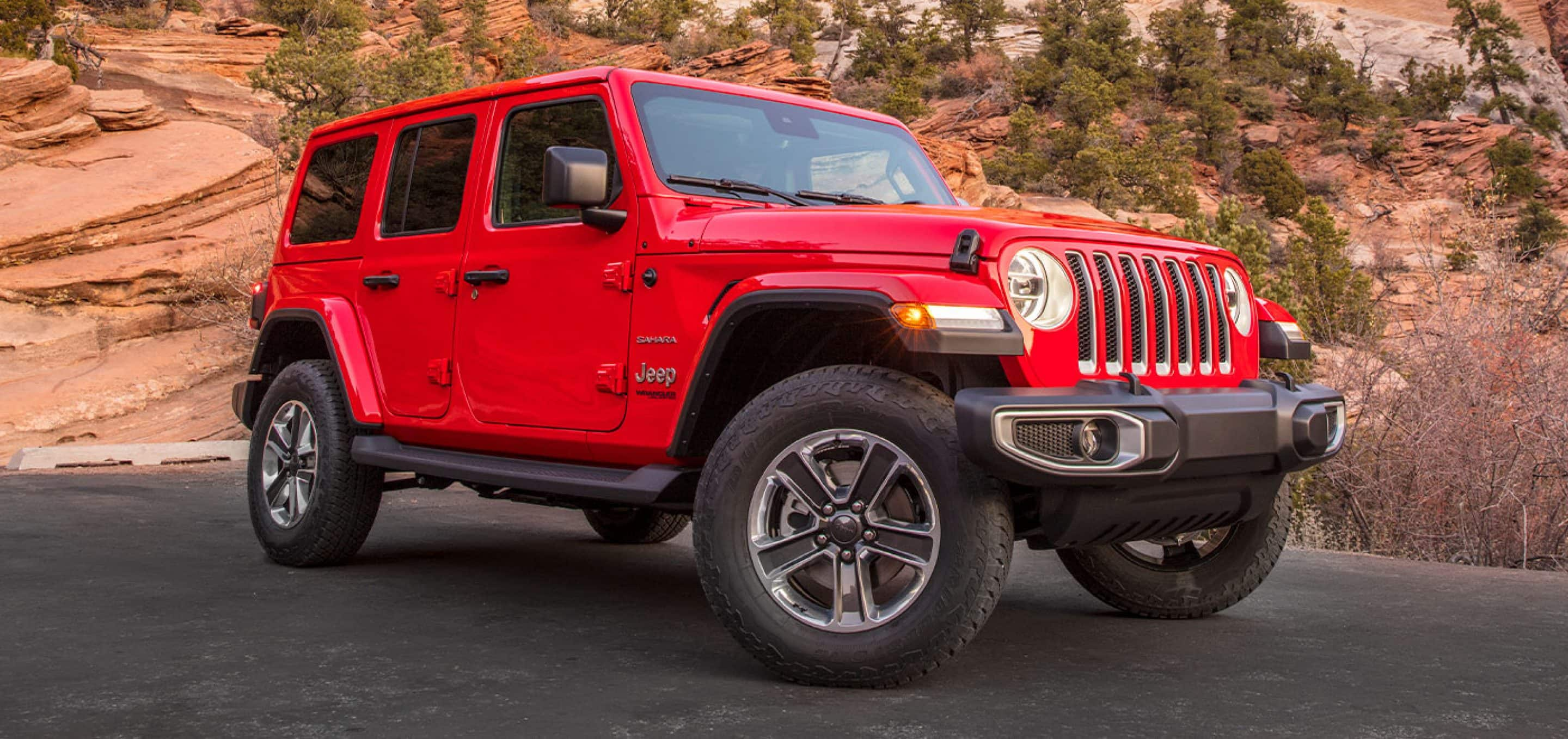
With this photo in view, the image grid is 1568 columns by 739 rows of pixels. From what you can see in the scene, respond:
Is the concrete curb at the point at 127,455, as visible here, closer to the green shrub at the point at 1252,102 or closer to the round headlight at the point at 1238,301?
the round headlight at the point at 1238,301

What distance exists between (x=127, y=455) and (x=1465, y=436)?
35.4 feet

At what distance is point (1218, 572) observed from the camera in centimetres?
536

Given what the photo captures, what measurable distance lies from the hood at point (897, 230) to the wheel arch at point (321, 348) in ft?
7.17

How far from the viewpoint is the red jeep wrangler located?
3.96m

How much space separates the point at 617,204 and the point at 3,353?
14248 millimetres

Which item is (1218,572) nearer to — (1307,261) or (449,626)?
(449,626)

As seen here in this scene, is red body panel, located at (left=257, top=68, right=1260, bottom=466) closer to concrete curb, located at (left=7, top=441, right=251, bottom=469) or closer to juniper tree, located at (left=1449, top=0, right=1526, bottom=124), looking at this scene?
concrete curb, located at (left=7, top=441, right=251, bottom=469)

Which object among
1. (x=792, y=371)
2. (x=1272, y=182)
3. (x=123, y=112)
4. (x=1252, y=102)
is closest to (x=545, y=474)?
(x=792, y=371)

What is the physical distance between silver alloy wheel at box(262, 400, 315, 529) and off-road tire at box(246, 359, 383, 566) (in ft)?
0.21

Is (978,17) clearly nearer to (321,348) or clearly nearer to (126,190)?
(126,190)

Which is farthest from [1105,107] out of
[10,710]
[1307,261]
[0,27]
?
[10,710]

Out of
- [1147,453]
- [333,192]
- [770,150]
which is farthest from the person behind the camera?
[333,192]

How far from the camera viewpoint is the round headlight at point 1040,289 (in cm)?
412

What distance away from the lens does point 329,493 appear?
6270 millimetres
